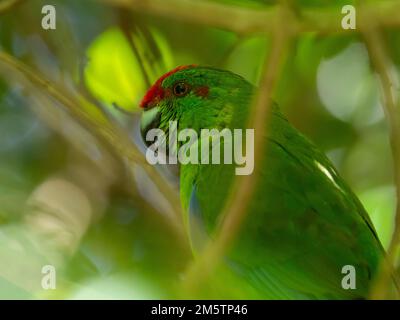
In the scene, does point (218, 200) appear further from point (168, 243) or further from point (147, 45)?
point (147, 45)

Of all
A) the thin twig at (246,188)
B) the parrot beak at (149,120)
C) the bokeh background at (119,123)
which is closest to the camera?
the thin twig at (246,188)

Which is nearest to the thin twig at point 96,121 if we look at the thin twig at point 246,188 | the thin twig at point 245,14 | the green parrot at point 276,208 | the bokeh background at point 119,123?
the bokeh background at point 119,123

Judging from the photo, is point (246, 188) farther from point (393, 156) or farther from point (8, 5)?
point (8, 5)

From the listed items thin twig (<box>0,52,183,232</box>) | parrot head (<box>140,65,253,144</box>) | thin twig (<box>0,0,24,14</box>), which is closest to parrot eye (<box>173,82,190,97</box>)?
parrot head (<box>140,65,253,144</box>)

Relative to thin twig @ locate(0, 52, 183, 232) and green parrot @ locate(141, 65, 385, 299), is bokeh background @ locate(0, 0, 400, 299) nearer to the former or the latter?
thin twig @ locate(0, 52, 183, 232)

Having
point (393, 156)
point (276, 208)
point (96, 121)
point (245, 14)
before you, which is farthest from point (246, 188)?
point (245, 14)

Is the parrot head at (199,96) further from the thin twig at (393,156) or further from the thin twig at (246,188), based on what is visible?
the thin twig at (393,156)

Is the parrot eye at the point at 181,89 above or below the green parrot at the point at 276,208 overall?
above

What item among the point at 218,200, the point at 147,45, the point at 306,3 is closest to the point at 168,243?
the point at 218,200
